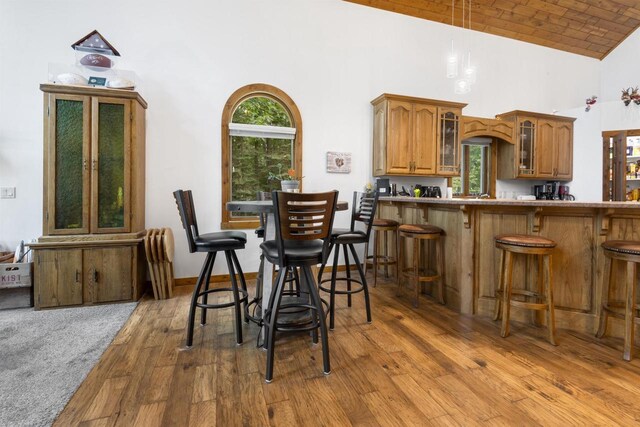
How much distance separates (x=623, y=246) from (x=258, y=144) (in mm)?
3739

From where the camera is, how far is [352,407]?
5.14 feet

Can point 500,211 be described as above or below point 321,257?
above

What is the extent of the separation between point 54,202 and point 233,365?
2488mm

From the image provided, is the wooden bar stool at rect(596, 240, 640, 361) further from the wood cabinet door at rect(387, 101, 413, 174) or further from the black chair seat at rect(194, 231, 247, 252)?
the black chair seat at rect(194, 231, 247, 252)

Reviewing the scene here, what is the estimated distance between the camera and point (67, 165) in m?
2.99

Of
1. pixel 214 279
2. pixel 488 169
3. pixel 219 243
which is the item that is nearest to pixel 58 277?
pixel 214 279

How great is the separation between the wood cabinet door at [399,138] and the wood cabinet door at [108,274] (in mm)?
3340

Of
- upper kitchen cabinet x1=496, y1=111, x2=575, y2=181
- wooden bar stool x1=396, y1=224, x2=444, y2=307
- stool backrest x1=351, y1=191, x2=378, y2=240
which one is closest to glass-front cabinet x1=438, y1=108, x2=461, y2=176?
upper kitchen cabinet x1=496, y1=111, x2=575, y2=181

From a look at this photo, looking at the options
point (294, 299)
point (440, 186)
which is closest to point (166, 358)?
point (294, 299)

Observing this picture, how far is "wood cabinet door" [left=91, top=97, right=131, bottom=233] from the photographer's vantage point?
304cm

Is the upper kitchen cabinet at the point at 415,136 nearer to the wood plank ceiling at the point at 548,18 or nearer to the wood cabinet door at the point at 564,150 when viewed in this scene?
the wood plank ceiling at the point at 548,18

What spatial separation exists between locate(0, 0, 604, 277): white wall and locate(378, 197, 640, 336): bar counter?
1.89 meters

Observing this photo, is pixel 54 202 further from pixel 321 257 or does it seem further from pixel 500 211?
pixel 500 211

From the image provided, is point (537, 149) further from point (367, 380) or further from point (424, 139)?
point (367, 380)
